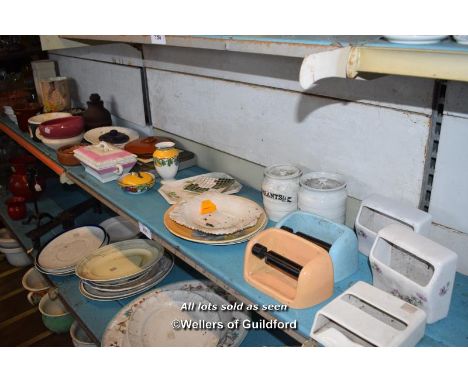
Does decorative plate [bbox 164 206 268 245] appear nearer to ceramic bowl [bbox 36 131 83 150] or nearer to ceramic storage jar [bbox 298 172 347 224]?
ceramic storage jar [bbox 298 172 347 224]

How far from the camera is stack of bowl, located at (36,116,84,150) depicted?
1875mm

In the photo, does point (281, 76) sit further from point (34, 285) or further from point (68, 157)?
point (34, 285)

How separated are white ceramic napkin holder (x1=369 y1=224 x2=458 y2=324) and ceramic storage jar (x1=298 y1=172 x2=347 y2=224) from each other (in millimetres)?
195

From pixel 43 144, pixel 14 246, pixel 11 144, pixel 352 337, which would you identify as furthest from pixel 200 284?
pixel 11 144

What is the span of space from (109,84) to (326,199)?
4.96ft

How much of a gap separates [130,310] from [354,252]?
0.81 meters

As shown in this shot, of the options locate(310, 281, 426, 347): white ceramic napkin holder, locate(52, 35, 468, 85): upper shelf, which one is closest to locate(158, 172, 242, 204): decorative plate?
locate(52, 35, 468, 85): upper shelf

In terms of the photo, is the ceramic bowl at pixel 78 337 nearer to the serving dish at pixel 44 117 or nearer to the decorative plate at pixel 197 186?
the decorative plate at pixel 197 186

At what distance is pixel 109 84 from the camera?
2172mm

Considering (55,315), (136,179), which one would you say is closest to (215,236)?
(136,179)

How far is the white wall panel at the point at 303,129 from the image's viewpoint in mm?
1037

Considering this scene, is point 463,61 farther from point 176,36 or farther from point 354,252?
point 176,36

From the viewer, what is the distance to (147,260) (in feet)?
5.56

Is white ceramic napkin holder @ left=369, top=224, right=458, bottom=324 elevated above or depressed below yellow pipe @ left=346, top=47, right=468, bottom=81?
below
